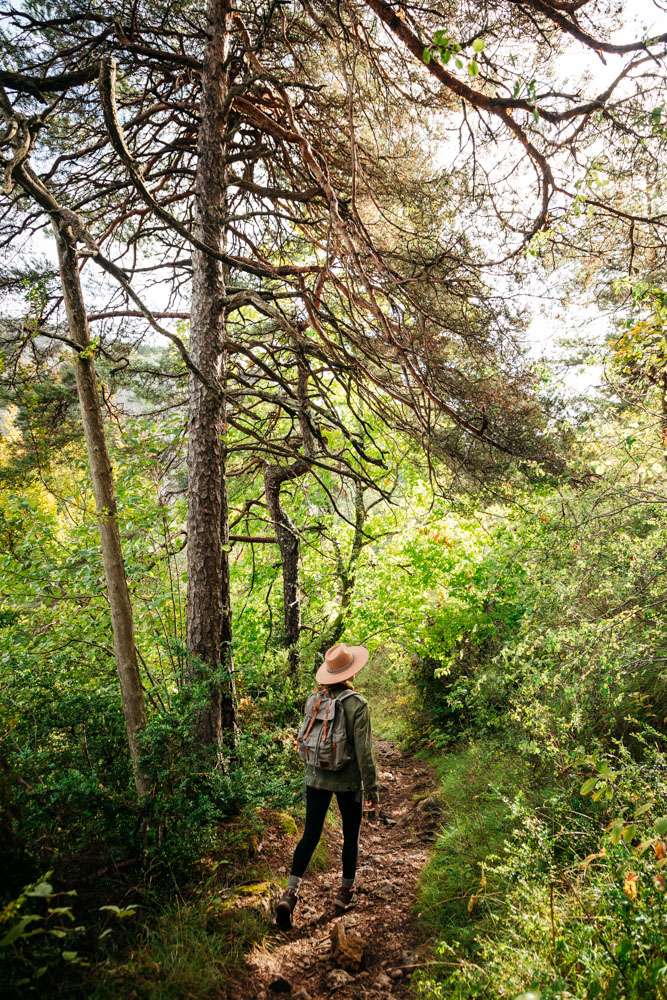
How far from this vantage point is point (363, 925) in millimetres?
3797

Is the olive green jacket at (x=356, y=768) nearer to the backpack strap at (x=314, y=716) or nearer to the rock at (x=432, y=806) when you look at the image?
the backpack strap at (x=314, y=716)

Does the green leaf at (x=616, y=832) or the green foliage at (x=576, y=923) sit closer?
the green leaf at (x=616, y=832)

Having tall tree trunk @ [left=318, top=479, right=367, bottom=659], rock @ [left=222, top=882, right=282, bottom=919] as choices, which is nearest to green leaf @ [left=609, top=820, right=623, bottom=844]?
rock @ [left=222, top=882, right=282, bottom=919]

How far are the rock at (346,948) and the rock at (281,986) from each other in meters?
0.48

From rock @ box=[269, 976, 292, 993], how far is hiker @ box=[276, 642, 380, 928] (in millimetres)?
619

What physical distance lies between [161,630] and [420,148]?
5.76 m

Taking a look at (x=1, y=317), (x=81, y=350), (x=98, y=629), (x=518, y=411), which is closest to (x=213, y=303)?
(x=81, y=350)

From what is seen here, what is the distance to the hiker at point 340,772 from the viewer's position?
147 inches

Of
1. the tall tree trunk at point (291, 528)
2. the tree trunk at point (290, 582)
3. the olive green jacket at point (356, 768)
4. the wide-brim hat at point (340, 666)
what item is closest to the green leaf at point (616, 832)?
the olive green jacket at point (356, 768)

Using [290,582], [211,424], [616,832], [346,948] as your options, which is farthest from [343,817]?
[290,582]

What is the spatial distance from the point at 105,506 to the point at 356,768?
2.78m

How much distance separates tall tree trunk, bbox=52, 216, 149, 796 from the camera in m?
3.39

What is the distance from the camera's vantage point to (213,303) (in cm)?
482

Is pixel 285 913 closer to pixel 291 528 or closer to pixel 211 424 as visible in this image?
pixel 291 528
